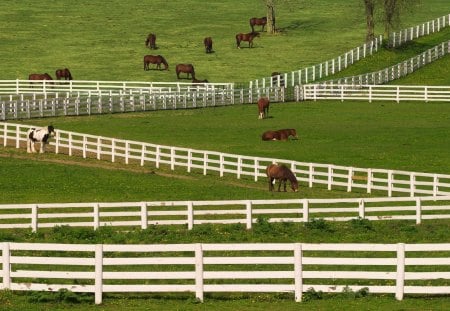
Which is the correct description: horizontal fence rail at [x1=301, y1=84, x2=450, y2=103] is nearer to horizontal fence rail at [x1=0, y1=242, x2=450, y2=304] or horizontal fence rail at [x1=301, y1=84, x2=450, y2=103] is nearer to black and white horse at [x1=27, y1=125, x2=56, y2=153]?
black and white horse at [x1=27, y1=125, x2=56, y2=153]

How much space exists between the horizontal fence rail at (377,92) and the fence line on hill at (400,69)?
1.91 meters

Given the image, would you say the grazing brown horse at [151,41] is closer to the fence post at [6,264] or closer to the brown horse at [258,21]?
the brown horse at [258,21]

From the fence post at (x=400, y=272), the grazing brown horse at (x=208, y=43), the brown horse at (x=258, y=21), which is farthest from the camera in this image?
the brown horse at (x=258, y=21)

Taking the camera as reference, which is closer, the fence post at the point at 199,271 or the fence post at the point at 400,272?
the fence post at the point at 400,272

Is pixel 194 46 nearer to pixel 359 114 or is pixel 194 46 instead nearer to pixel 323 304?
pixel 359 114

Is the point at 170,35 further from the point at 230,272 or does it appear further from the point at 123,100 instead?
the point at 230,272

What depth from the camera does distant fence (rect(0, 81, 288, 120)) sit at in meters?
70.9

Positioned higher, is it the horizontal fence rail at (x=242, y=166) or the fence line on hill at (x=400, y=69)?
the fence line on hill at (x=400, y=69)

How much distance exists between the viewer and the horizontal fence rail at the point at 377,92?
8219 centimetres

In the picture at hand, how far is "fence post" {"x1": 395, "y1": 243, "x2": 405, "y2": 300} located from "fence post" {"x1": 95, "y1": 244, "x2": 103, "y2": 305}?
520cm

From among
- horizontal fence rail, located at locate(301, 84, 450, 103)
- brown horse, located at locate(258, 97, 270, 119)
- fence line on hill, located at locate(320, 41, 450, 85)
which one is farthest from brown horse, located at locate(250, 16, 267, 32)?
brown horse, located at locate(258, 97, 270, 119)

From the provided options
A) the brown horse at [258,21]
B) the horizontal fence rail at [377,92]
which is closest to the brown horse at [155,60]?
the horizontal fence rail at [377,92]

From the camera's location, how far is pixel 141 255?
101 feet

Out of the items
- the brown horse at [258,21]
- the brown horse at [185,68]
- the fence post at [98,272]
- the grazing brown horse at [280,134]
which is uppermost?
the brown horse at [258,21]
